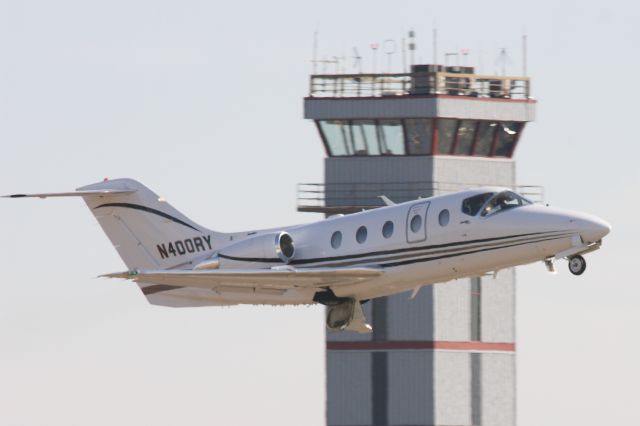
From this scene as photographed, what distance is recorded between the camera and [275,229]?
6103 cm

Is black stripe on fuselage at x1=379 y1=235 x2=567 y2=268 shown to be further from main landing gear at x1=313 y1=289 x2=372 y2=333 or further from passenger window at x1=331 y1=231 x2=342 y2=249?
main landing gear at x1=313 y1=289 x2=372 y2=333

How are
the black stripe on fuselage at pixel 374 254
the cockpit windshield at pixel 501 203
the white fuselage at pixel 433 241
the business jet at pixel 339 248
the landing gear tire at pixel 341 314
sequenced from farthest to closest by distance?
the landing gear tire at pixel 341 314 < the cockpit windshield at pixel 501 203 < the black stripe on fuselage at pixel 374 254 < the business jet at pixel 339 248 < the white fuselage at pixel 433 241

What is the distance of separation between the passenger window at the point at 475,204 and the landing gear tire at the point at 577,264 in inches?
85.5

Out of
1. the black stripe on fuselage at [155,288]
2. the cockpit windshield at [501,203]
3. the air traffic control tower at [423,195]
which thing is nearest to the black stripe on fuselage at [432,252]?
the cockpit windshield at [501,203]

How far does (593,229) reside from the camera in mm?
56031

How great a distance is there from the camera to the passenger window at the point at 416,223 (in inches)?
2282

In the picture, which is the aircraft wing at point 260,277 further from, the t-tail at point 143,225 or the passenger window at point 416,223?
the t-tail at point 143,225

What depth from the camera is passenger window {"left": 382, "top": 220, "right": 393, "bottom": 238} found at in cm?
5850

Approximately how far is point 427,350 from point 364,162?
5266 mm

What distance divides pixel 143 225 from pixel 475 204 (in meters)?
9.27


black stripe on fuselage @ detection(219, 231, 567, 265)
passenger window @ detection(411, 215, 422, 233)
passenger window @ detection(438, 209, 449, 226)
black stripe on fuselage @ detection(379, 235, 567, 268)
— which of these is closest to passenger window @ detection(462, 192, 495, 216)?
passenger window @ detection(438, 209, 449, 226)

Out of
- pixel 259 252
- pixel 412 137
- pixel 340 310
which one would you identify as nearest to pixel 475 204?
pixel 340 310

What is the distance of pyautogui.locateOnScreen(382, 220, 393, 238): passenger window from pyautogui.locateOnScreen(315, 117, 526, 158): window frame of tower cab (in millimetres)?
15546

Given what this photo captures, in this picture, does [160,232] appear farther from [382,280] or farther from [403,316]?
[403,316]
